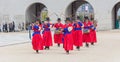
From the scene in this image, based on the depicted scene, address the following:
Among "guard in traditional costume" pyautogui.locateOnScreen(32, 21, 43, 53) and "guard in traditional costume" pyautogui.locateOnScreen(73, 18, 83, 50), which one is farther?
"guard in traditional costume" pyautogui.locateOnScreen(73, 18, 83, 50)

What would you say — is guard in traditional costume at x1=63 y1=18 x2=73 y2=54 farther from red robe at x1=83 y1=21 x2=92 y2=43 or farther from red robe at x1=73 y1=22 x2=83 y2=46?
red robe at x1=83 y1=21 x2=92 y2=43

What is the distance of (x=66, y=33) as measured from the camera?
16.6 m

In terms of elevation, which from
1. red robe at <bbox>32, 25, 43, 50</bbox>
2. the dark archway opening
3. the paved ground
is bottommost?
the paved ground

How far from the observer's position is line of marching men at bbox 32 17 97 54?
16578mm

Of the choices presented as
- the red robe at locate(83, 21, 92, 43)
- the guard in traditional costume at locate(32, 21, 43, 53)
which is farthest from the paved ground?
the red robe at locate(83, 21, 92, 43)

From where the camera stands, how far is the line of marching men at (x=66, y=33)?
1658cm

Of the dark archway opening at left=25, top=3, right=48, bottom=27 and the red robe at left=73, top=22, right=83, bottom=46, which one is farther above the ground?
the dark archway opening at left=25, top=3, right=48, bottom=27

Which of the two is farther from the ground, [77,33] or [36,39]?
[77,33]

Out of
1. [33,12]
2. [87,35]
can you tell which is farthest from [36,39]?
[33,12]

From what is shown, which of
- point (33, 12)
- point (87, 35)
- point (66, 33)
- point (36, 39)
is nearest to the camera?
point (66, 33)

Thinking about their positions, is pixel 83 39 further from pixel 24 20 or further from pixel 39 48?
pixel 24 20

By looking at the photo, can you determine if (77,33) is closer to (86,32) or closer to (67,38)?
(86,32)

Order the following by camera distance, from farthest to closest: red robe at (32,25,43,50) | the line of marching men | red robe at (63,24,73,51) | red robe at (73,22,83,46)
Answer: red robe at (73,22,83,46) → red robe at (32,25,43,50) → the line of marching men → red robe at (63,24,73,51)

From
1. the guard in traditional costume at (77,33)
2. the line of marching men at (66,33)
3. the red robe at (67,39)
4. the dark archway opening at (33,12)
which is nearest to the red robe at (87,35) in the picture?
the line of marching men at (66,33)
